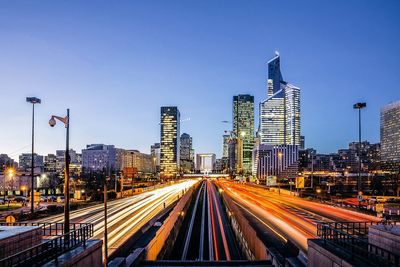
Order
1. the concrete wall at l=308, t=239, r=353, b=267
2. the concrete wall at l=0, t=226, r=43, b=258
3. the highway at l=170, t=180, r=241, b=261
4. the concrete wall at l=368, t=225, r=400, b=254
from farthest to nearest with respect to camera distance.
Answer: the highway at l=170, t=180, r=241, b=261
the concrete wall at l=0, t=226, r=43, b=258
the concrete wall at l=308, t=239, r=353, b=267
the concrete wall at l=368, t=225, r=400, b=254

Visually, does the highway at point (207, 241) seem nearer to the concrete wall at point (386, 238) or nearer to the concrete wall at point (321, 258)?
the concrete wall at point (321, 258)

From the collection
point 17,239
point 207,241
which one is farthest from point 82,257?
point 207,241

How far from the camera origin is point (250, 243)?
93.5ft

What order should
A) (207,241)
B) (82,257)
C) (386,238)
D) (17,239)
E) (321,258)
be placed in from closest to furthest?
(386,238), (17,239), (82,257), (321,258), (207,241)

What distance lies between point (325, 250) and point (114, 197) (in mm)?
62147

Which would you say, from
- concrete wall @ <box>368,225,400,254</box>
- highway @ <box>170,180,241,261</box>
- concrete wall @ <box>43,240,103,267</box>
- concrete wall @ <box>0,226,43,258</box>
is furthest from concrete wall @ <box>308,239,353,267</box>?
highway @ <box>170,180,241,261</box>

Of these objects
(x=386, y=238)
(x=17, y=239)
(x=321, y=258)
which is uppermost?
(x=386, y=238)

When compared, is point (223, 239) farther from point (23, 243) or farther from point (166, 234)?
point (23, 243)

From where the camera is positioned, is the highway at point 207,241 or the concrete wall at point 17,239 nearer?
the concrete wall at point 17,239

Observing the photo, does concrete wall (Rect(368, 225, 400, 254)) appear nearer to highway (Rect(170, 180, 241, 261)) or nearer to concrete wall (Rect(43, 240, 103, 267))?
concrete wall (Rect(43, 240, 103, 267))

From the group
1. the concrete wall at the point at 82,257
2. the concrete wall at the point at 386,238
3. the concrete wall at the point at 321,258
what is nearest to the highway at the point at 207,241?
the concrete wall at the point at 321,258

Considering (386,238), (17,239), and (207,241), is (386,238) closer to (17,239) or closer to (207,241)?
(17,239)

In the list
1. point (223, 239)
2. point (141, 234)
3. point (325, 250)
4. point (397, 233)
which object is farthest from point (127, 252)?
point (223, 239)

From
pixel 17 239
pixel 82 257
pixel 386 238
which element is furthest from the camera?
pixel 82 257
